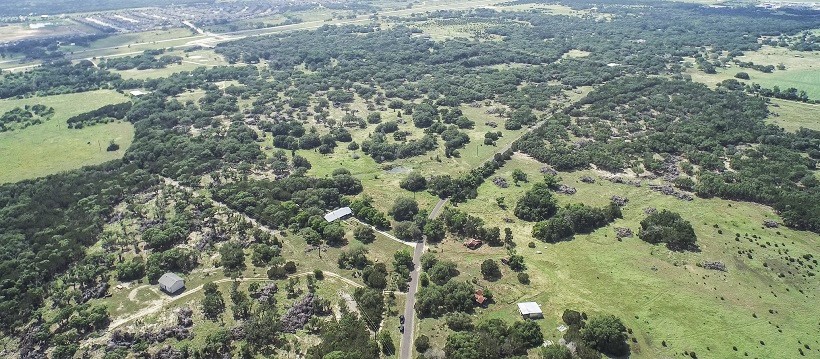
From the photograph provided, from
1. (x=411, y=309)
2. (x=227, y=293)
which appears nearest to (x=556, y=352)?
(x=411, y=309)

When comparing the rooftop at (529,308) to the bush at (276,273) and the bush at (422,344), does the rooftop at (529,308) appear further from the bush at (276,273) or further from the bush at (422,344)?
the bush at (276,273)

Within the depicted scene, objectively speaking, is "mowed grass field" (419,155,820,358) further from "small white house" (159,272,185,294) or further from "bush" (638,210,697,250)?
"small white house" (159,272,185,294)

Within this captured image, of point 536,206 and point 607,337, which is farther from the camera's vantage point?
point 536,206

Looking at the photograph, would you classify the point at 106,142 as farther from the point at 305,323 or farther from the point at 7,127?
the point at 305,323

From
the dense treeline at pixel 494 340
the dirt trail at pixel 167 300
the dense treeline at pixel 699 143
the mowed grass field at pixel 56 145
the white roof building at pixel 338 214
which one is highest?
the dense treeline at pixel 699 143

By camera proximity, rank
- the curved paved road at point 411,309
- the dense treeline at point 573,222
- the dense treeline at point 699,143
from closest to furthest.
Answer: the curved paved road at point 411,309 < the dense treeline at point 573,222 < the dense treeline at point 699,143

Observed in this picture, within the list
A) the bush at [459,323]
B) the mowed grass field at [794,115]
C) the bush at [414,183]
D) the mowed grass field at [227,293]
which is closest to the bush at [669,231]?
the bush at [459,323]

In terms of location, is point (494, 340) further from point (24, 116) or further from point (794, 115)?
point (24, 116)
